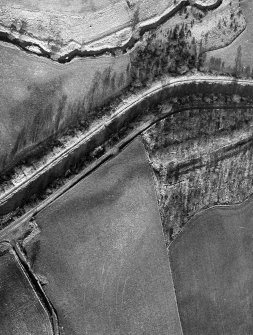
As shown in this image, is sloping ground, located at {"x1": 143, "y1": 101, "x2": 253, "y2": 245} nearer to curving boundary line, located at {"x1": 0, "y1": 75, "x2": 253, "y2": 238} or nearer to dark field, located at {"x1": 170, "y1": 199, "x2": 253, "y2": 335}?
curving boundary line, located at {"x1": 0, "y1": 75, "x2": 253, "y2": 238}

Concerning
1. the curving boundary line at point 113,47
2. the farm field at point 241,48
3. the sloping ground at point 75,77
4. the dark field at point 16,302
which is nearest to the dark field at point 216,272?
the dark field at point 16,302

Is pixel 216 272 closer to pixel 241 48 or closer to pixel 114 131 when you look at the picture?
pixel 114 131

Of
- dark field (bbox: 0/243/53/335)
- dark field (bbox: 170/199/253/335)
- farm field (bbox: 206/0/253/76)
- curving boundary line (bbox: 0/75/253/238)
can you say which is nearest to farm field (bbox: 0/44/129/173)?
curving boundary line (bbox: 0/75/253/238)

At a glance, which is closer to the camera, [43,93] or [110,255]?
[43,93]

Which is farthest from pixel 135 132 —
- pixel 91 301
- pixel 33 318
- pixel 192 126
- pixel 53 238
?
pixel 33 318

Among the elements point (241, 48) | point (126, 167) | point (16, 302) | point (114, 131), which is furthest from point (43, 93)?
point (241, 48)

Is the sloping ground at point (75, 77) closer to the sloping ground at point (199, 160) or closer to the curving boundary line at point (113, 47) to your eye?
the curving boundary line at point (113, 47)

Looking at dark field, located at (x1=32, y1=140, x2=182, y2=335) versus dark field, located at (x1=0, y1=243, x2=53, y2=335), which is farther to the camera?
dark field, located at (x1=32, y1=140, x2=182, y2=335)
